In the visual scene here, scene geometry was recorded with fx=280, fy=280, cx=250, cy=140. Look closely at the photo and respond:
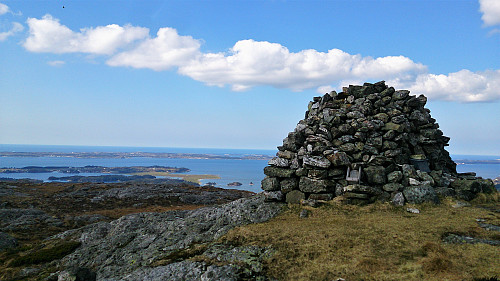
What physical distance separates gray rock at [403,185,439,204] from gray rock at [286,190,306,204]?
7.25 metres

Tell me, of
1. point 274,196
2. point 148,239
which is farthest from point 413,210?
point 148,239

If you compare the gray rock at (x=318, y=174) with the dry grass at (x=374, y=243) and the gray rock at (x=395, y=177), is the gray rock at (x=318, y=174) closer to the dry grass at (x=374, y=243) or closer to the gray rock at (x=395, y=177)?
the dry grass at (x=374, y=243)

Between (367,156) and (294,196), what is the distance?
621cm

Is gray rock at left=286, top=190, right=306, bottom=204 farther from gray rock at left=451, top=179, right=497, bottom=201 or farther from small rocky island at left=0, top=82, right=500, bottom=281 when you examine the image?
gray rock at left=451, top=179, right=497, bottom=201

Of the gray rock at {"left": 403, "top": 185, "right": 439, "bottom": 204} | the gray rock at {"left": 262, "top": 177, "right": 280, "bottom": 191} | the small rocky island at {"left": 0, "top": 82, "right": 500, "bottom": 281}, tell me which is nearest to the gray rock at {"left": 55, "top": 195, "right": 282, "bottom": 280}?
the small rocky island at {"left": 0, "top": 82, "right": 500, "bottom": 281}

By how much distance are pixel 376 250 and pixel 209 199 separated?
45493 mm

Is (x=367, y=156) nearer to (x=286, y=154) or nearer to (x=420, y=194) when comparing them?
(x=420, y=194)

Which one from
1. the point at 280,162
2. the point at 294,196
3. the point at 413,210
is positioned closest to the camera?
the point at 413,210

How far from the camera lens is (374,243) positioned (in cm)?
1369

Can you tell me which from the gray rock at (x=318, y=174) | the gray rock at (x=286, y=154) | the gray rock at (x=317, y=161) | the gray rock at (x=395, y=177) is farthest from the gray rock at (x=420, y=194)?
the gray rock at (x=286, y=154)

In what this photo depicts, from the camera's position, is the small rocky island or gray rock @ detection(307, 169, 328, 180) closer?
the small rocky island

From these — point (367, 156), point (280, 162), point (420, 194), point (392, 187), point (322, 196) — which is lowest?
point (322, 196)

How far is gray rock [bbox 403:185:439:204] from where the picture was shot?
63.7 ft

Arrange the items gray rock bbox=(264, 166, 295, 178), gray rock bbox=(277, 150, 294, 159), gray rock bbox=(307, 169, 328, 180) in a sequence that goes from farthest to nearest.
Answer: gray rock bbox=(277, 150, 294, 159), gray rock bbox=(264, 166, 295, 178), gray rock bbox=(307, 169, 328, 180)
